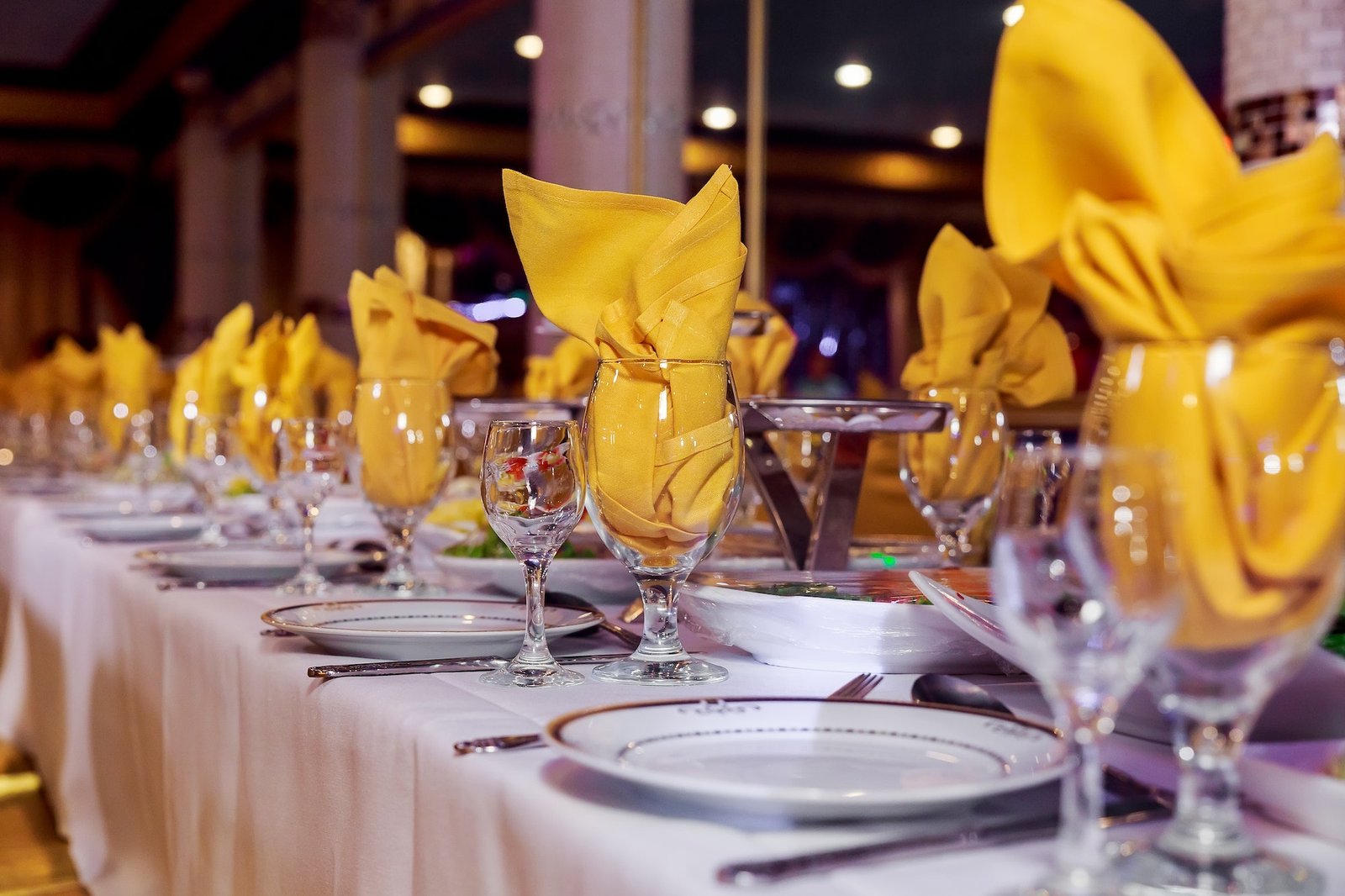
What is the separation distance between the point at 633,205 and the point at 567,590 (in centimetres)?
44

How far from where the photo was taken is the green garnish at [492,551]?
5.13 ft

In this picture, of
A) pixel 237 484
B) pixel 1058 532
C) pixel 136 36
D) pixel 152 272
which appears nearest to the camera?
pixel 1058 532

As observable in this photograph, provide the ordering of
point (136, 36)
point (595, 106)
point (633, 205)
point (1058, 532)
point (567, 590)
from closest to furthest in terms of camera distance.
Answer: point (1058, 532), point (633, 205), point (567, 590), point (595, 106), point (136, 36)

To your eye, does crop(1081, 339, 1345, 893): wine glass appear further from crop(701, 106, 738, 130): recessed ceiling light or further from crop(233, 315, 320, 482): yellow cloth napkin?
crop(701, 106, 738, 130): recessed ceiling light

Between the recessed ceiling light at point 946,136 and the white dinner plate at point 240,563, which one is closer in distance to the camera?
the white dinner plate at point 240,563

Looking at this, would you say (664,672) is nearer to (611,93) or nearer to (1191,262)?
(1191,262)

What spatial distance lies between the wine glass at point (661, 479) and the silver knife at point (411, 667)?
0.08 m

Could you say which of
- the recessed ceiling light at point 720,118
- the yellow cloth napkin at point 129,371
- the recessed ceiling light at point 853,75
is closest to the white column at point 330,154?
the recessed ceiling light at point 720,118

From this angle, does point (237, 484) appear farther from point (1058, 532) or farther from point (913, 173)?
point (913, 173)

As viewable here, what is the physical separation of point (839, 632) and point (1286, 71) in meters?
2.60

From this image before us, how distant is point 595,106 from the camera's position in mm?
5266

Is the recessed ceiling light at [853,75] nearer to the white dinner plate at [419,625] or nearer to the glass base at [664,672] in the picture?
the white dinner plate at [419,625]

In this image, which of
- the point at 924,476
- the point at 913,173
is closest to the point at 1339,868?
the point at 924,476

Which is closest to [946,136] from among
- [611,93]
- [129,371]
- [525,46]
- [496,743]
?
Answer: [611,93]
